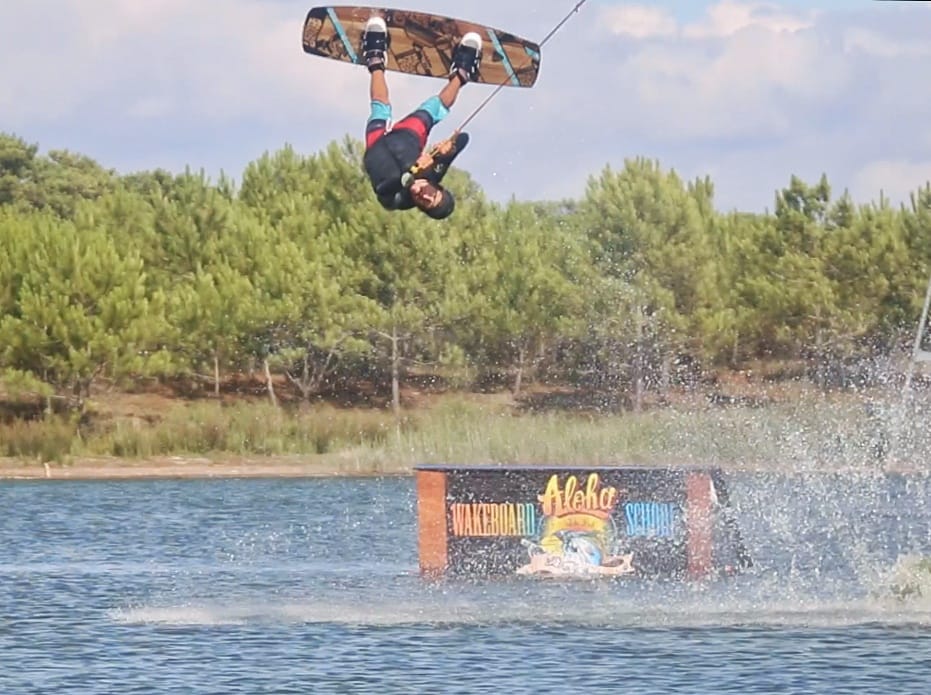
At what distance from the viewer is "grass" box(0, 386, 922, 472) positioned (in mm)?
45312

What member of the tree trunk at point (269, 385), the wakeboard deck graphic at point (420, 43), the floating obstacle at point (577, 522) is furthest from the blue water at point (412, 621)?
the tree trunk at point (269, 385)

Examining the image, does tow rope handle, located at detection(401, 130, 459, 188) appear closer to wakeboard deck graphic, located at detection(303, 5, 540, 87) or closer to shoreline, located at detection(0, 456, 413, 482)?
wakeboard deck graphic, located at detection(303, 5, 540, 87)

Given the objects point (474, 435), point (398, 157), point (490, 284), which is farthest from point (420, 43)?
point (490, 284)

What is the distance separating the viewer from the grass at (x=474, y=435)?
4531 cm

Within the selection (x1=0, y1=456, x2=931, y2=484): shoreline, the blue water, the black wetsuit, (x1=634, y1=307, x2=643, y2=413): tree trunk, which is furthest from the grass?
the black wetsuit

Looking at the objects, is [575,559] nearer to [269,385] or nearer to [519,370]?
[269,385]

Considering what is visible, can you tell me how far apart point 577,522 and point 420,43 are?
7047 millimetres

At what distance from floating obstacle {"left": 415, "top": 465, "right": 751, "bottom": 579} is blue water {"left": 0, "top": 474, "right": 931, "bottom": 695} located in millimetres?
275

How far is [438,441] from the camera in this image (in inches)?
1870

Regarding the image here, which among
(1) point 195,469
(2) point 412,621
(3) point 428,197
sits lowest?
(2) point 412,621

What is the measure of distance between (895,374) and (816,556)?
119 ft

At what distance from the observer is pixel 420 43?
1723cm

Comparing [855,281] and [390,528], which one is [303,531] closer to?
[390,528]

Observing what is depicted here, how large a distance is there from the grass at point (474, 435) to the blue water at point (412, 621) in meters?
12.1
